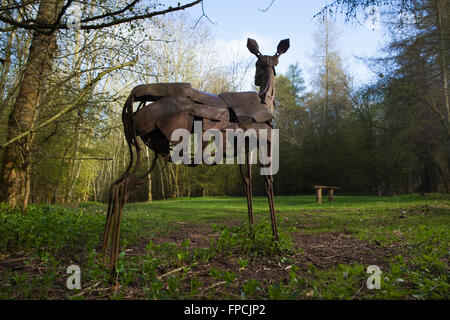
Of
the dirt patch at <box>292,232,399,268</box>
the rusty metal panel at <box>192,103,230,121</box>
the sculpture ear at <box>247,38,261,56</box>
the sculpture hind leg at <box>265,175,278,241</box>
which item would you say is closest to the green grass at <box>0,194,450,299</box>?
the dirt patch at <box>292,232,399,268</box>

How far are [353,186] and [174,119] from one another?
2406 cm

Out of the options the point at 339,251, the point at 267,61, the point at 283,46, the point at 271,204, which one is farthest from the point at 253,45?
the point at 339,251

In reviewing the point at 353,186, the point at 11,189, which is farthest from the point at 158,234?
the point at 353,186

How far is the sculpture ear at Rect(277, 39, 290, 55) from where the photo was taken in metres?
4.19

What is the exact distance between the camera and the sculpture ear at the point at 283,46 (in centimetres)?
419

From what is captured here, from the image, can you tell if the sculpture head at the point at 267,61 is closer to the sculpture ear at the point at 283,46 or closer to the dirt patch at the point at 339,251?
the sculpture ear at the point at 283,46

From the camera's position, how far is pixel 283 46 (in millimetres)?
4227

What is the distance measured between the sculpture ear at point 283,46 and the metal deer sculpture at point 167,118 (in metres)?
0.70

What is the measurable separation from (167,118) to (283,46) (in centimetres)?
226

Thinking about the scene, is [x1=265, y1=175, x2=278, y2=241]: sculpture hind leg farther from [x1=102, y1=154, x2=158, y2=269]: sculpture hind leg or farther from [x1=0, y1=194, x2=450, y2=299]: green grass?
[x1=102, y1=154, x2=158, y2=269]: sculpture hind leg

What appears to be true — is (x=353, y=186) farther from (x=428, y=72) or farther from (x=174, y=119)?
(x=174, y=119)

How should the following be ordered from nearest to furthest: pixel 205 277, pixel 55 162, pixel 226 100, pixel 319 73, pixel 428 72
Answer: pixel 205 277 < pixel 226 100 < pixel 55 162 < pixel 428 72 < pixel 319 73

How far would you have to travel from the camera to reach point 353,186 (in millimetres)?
24125

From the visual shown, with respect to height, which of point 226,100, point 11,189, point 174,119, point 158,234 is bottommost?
point 158,234
